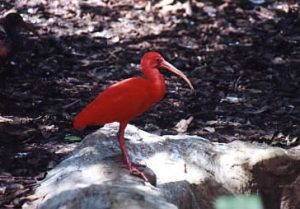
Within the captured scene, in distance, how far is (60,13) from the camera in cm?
881

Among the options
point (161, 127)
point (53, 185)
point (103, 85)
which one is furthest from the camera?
point (103, 85)

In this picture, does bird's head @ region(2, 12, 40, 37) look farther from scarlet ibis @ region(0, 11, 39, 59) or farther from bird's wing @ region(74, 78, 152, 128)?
bird's wing @ region(74, 78, 152, 128)

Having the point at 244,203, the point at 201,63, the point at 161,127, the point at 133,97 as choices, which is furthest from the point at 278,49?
the point at 244,203

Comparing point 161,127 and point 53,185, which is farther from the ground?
point 53,185

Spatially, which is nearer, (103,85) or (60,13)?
(103,85)

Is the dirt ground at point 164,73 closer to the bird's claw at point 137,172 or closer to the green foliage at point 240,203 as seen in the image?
the bird's claw at point 137,172

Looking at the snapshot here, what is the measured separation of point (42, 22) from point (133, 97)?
508 cm

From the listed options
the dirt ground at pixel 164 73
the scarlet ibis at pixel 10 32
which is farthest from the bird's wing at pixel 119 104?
the scarlet ibis at pixel 10 32

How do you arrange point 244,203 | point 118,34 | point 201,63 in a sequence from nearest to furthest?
point 244,203 < point 201,63 < point 118,34

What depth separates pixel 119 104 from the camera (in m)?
3.74

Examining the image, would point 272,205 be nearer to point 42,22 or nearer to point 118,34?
point 118,34

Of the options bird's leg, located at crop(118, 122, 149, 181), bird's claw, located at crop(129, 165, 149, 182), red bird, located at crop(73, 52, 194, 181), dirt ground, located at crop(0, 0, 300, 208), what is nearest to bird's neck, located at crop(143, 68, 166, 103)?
red bird, located at crop(73, 52, 194, 181)

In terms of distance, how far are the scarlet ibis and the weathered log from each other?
2.87 metres

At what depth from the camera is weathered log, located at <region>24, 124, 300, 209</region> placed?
3465 millimetres
